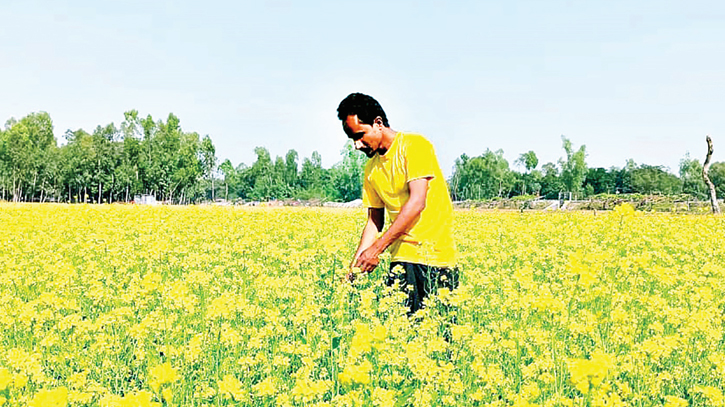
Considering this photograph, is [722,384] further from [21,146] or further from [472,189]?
[472,189]

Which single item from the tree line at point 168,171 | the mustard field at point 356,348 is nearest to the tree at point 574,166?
the tree line at point 168,171

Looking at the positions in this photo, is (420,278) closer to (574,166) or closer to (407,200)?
(407,200)

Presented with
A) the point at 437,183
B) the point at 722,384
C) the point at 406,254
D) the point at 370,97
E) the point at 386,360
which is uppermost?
the point at 370,97

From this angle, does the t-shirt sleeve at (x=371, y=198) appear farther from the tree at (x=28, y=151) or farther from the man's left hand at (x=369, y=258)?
the tree at (x=28, y=151)

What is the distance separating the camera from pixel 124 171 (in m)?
66.4

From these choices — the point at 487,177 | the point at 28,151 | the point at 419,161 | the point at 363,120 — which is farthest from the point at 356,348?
the point at 487,177

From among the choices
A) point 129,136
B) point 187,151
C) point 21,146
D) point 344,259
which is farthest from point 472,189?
point 344,259

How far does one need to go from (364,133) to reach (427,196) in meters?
0.61

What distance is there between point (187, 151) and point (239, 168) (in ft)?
156

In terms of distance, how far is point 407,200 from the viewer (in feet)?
14.8

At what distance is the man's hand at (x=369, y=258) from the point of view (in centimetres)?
432

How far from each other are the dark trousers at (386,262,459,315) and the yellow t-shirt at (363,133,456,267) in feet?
0.18

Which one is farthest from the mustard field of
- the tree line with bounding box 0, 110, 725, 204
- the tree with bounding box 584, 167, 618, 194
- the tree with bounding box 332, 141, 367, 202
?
the tree with bounding box 584, 167, 618, 194

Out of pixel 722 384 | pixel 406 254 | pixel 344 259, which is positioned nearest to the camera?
pixel 722 384
